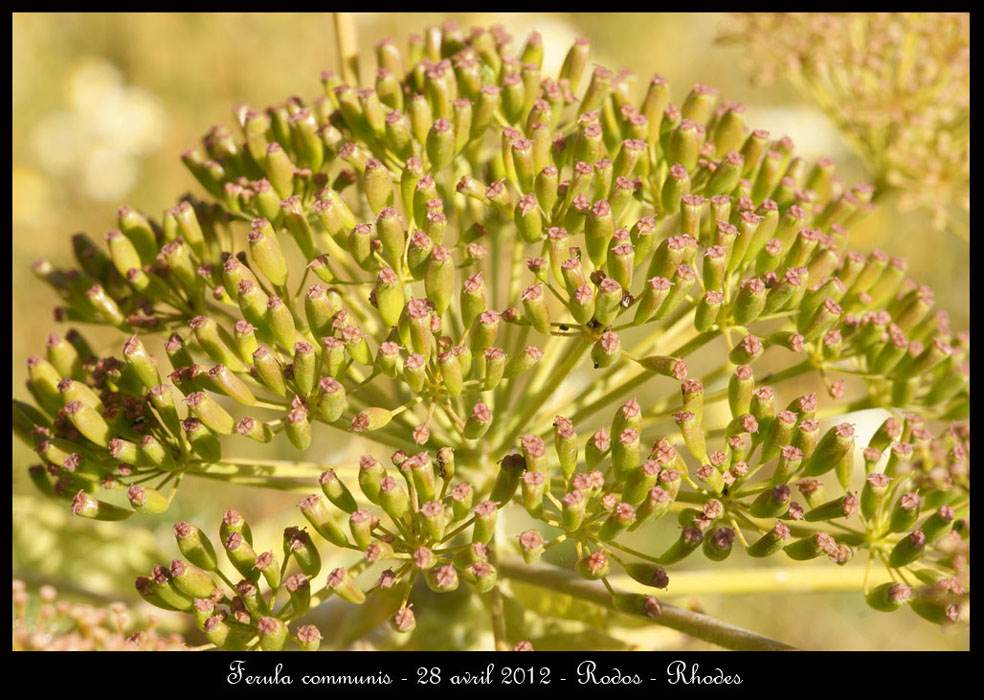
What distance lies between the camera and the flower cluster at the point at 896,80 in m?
3.88

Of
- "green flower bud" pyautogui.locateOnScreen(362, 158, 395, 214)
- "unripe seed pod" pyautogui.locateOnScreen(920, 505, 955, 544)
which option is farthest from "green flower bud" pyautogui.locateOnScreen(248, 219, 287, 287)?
"unripe seed pod" pyautogui.locateOnScreen(920, 505, 955, 544)

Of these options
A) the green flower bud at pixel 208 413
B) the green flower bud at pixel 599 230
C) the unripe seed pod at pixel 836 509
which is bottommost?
the unripe seed pod at pixel 836 509

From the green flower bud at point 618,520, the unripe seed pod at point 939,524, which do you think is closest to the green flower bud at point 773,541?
the green flower bud at point 618,520

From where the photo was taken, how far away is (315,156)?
2.89 meters

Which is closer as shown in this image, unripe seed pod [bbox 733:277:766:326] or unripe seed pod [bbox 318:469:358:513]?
unripe seed pod [bbox 318:469:358:513]

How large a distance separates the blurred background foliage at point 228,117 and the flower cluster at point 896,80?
5.61 feet

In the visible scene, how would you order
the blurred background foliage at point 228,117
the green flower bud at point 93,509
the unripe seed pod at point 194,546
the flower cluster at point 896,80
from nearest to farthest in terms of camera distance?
the unripe seed pod at point 194,546, the green flower bud at point 93,509, the flower cluster at point 896,80, the blurred background foliage at point 228,117

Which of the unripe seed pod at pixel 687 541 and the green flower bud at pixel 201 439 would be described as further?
the green flower bud at pixel 201 439

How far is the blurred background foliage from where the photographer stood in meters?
6.08

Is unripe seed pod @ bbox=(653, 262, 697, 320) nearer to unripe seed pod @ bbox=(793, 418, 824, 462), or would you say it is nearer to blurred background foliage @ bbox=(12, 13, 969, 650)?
unripe seed pod @ bbox=(793, 418, 824, 462)

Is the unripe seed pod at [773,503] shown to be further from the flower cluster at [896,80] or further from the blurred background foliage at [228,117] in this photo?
the blurred background foliage at [228,117]

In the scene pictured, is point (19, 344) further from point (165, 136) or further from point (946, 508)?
point (946, 508)

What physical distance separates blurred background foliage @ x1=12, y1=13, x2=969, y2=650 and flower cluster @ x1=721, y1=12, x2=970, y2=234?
1709mm
